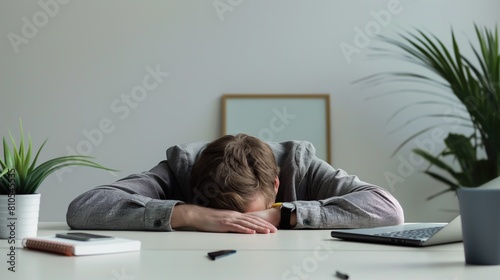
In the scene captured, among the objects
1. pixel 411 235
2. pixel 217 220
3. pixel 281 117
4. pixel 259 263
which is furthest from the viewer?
pixel 281 117

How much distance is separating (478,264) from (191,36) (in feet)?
8.89

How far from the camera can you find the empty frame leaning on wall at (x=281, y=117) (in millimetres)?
3461

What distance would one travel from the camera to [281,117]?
11.4 feet

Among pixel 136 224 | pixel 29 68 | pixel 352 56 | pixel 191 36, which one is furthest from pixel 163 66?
pixel 136 224

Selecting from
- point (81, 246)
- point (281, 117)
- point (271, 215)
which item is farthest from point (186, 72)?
point (81, 246)

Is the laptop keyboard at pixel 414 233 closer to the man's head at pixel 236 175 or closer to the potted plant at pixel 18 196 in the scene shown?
the man's head at pixel 236 175

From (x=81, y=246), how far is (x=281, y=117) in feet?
7.86

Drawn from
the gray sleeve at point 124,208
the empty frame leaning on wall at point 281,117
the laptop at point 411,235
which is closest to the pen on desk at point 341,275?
the laptop at point 411,235

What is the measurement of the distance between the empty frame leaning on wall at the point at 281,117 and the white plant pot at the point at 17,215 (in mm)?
2092

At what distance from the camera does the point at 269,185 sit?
6.39 ft

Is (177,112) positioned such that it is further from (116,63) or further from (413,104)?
(413,104)

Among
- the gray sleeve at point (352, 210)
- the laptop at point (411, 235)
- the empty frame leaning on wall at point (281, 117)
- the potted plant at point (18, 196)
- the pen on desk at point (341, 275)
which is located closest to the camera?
the pen on desk at point (341, 275)

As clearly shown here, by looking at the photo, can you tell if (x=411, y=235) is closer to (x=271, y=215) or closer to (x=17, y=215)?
(x=271, y=215)

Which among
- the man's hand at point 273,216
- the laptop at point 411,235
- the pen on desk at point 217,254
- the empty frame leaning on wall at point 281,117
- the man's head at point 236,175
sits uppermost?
the empty frame leaning on wall at point 281,117
